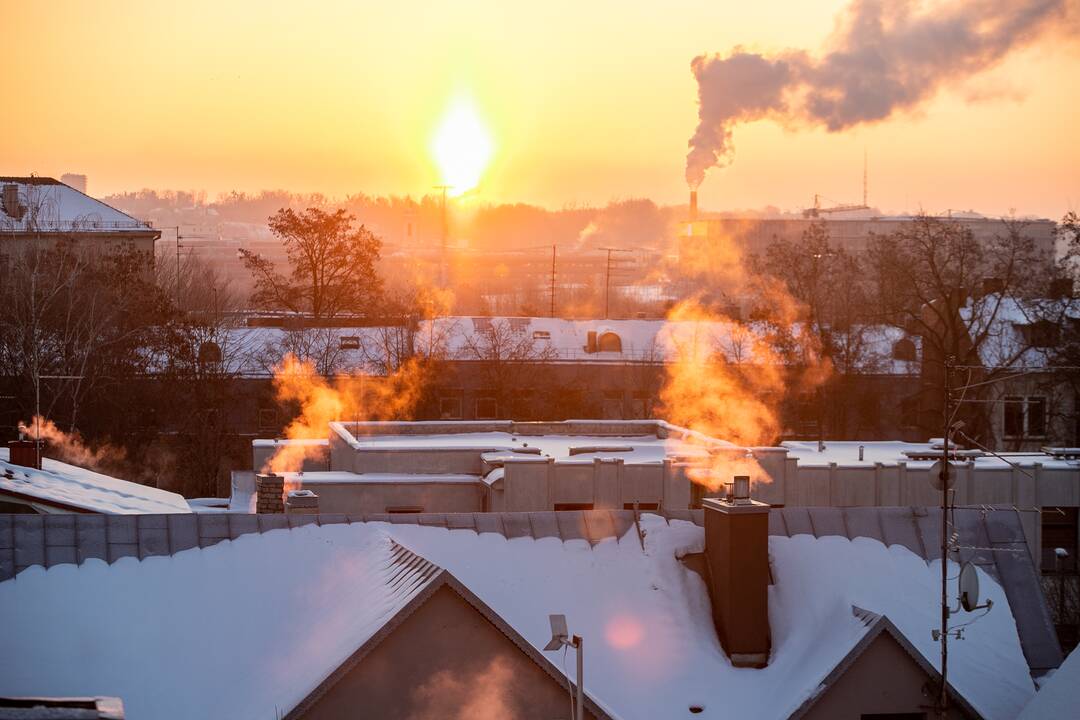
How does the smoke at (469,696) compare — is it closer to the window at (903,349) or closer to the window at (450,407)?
the window at (450,407)

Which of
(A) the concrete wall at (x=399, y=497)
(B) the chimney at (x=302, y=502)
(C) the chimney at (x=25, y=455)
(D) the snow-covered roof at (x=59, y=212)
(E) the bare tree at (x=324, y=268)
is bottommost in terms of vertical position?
(A) the concrete wall at (x=399, y=497)

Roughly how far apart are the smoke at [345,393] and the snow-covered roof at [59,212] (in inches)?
860

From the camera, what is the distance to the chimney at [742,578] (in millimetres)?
15070

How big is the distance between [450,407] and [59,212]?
28.8m

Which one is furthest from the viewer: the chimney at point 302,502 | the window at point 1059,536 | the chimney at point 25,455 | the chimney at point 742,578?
the window at point 1059,536

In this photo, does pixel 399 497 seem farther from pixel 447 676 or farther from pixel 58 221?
pixel 58 221

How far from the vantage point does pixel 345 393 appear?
5175cm

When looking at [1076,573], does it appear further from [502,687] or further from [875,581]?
[502,687]

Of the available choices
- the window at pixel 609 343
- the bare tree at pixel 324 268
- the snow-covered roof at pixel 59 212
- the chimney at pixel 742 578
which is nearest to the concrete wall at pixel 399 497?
the chimney at pixel 742 578

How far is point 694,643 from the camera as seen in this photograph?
49.4 ft

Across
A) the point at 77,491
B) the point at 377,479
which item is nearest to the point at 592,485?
the point at 377,479

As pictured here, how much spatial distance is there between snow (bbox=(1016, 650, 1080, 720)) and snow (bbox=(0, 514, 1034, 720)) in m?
0.66

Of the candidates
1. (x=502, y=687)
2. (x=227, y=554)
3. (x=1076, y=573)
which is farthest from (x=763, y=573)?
(x=1076, y=573)

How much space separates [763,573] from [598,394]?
40130 mm
